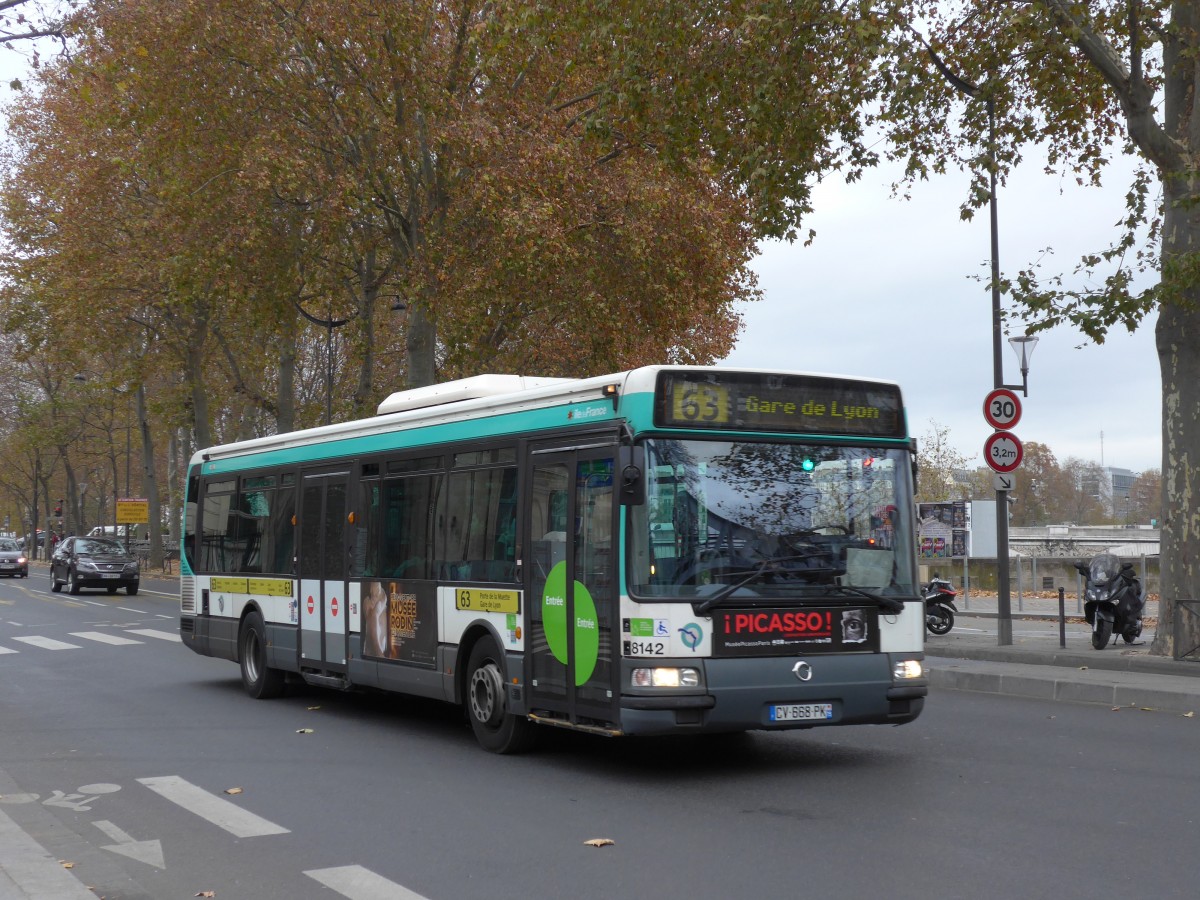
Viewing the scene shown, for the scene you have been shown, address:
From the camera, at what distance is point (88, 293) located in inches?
1480

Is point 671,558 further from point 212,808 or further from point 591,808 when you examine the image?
point 212,808

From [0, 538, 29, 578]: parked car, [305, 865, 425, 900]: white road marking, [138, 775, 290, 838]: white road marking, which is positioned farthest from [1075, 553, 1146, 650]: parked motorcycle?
[0, 538, 29, 578]: parked car

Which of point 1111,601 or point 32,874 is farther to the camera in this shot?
point 1111,601

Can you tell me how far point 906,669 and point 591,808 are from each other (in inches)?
104

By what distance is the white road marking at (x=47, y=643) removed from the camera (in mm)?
22609

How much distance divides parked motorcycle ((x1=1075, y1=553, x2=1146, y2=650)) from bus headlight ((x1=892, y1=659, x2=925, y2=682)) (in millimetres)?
8963

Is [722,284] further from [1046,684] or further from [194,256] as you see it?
[1046,684]

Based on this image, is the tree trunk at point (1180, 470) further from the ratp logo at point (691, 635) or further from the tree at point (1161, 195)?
the ratp logo at point (691, 635)

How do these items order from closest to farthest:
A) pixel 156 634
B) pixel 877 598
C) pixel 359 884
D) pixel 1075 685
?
pixel 359 884, pixel 877 598, pixel 1075 685, pixel 156 634

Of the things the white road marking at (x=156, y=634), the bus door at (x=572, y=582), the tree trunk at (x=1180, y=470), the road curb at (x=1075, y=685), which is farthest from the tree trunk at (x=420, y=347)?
the bus door at (x=572, y=582)

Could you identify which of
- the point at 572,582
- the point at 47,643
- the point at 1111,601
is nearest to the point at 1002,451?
the point at 1111,601

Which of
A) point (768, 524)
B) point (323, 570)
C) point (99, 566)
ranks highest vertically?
point (768, 524)

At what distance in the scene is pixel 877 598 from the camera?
383 inches

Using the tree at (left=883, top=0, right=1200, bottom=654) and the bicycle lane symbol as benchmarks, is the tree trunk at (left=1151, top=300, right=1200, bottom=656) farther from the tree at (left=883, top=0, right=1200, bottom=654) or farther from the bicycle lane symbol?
the bicycle lane symbol
